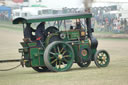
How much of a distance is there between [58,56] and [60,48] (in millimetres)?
343

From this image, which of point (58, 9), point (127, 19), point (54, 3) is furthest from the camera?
point (54, 3)

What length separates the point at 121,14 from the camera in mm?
43344

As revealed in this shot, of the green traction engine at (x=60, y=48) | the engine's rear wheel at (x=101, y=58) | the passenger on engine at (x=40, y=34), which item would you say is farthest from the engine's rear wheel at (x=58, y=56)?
the engine's rear wheel at (x=101, y=58)

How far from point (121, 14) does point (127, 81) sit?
31030 millimetres

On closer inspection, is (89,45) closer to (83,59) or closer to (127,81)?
(83,59)

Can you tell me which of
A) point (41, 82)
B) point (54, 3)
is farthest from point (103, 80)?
point (54, 3)

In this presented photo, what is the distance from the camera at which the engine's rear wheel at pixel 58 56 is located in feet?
51.3

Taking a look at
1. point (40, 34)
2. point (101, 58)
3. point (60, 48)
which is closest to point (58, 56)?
point (60, 48)

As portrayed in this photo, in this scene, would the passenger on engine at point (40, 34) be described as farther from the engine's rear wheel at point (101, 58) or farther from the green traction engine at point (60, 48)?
the engine's rear wheel at point (101, 58)

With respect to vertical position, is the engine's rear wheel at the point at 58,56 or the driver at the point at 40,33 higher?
the driver at the point at 40,33

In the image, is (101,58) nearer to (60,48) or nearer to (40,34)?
(60,48)

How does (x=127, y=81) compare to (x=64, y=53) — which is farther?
(x=64, y=53)

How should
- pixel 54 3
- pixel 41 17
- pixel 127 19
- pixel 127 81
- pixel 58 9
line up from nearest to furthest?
pixel 127 81, pixel 41 17, pixel 127 19, pixel 58 9, pixel 54 3

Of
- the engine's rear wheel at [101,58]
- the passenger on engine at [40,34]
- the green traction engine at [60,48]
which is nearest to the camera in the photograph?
the green traction engine at [60,48]
